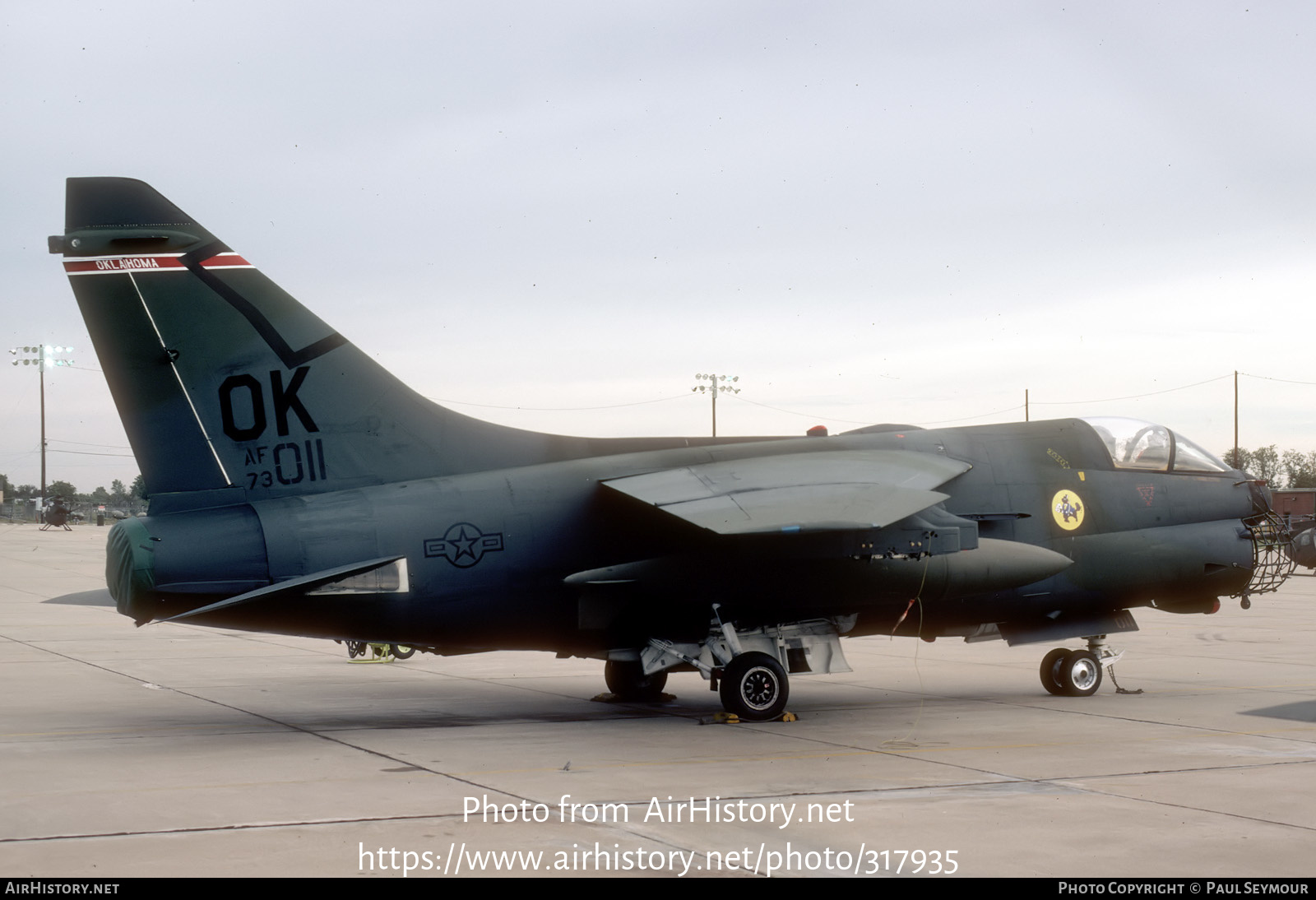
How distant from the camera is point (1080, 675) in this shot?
15688mm

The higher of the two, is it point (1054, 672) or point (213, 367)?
point (213, 367)

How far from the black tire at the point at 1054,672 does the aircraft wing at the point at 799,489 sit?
10.3 feet

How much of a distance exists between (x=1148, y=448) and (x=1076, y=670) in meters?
3.02

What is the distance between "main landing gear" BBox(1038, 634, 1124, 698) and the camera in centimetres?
1566

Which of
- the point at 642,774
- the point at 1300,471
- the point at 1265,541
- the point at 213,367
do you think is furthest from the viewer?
the point at 1300,471

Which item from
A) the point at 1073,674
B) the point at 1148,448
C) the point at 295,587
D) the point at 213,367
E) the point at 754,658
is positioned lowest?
the point at 1073,674

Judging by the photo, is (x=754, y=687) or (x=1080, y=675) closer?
(x=754, y=687)

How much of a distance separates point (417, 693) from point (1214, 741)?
9.71m

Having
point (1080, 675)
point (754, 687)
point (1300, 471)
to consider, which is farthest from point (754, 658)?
point (1300, 471)

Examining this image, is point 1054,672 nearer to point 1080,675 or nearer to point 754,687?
point 1080,675

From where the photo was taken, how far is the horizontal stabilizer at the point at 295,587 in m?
11.5

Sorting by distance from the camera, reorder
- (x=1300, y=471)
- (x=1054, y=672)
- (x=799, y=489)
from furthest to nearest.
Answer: (x=1300, y=471) < (x=1054, y=672) < (x=799, y=489)

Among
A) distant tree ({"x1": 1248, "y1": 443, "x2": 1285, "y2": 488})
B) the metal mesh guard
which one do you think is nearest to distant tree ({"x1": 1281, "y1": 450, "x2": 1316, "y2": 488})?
distant tree ({"x1": 1248, "y1": 443, "x2": 1285, "y2": 488})

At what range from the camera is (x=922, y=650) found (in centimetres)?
2278
